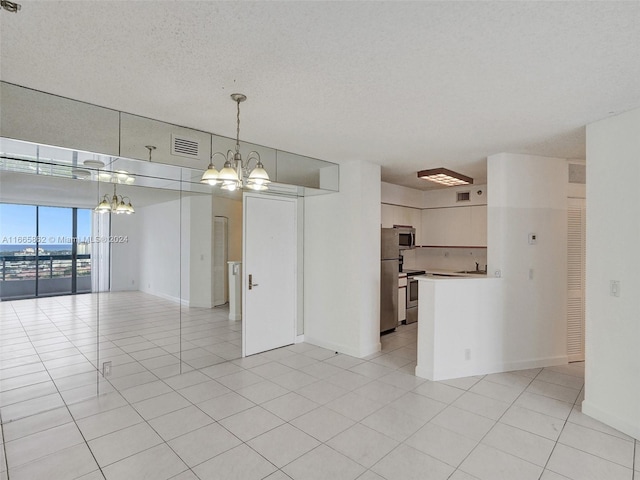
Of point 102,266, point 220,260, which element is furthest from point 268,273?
point 102,266

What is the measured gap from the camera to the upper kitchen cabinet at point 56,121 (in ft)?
8.14

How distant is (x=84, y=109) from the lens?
282 centimetres

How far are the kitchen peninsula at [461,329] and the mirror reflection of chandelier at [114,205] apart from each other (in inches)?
139

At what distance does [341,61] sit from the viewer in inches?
83.4

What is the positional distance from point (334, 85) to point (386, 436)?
9.16 ft

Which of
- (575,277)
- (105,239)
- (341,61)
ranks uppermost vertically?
(341,61)

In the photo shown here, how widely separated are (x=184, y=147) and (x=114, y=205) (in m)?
1.06

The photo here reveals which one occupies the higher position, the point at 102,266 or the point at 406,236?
the point at 406,236

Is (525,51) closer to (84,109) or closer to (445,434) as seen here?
(445,434)

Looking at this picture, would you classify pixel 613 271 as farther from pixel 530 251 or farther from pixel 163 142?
pixel 163 142

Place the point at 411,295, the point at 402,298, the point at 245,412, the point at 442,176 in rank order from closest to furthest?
the point at 245,412 → the point at 442,176 → the point at 402,298 → the point at 411,295

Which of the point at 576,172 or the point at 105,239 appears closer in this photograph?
the point at 105,239

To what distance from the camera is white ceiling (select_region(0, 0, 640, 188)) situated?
168 cm

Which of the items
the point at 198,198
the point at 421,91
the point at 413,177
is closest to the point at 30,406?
the point at 198,198
